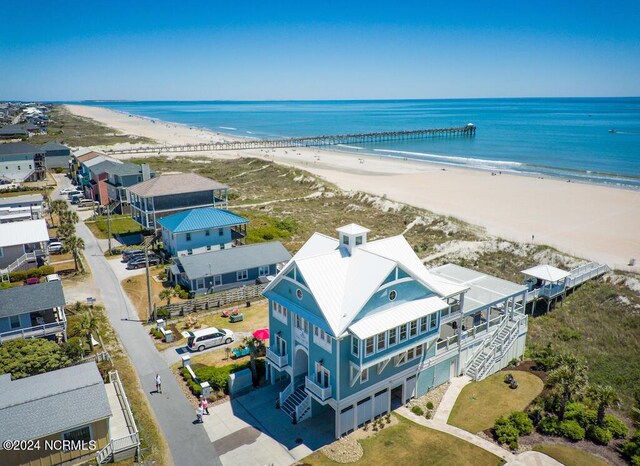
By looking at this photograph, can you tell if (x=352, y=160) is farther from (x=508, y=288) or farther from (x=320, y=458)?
(x=320, y=458)

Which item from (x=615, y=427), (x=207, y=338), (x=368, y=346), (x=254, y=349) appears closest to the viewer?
(x=368, y=346)

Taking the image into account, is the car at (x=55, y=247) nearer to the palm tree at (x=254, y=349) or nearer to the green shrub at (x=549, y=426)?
the palm tree at (x=254, y=349)

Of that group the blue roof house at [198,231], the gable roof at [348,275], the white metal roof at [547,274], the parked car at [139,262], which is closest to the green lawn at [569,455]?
the gable roof at [348,275]

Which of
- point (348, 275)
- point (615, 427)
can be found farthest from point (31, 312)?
point (615, 427)

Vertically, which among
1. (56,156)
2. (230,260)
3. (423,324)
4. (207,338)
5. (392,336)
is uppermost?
(56,156)

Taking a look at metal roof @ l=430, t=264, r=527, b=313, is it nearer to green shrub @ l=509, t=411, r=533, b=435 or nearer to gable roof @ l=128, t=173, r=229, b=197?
green shrub @ l=509, t=411, r=533, b=435

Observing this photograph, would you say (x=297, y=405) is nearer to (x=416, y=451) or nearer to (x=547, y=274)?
(x=416, y=451)
